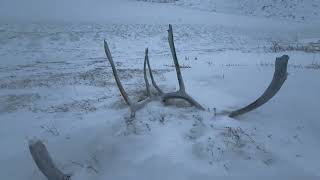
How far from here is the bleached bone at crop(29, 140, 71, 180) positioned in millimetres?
4297

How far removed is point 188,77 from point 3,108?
391cm

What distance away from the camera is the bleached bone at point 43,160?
430 centimetres

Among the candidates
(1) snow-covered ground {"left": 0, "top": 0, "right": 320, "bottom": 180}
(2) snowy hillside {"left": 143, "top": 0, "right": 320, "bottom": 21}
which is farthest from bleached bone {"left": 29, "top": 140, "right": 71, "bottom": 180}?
(2) snowy hillside {"left": 143, "top": 0, "right": 320, "bottom": 21}

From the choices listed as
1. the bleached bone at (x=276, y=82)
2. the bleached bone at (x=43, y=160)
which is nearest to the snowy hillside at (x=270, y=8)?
the bleached bone at (x=276, y=82)

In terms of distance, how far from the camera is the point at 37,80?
1038 centimetres

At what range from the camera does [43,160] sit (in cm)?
441

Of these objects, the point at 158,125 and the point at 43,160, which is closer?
the point at 43,160

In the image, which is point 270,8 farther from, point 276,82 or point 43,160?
point 43,160

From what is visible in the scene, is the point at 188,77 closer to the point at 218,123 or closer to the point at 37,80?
the point at 218,123

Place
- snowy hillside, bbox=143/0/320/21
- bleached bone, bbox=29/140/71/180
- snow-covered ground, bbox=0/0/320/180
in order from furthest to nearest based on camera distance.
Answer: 1. snowy hillside, bbox=143/0/320/21
2. snow-covered ground, bbox=0/0/320/180
3. bleached bone, bbox=29/140/71/180

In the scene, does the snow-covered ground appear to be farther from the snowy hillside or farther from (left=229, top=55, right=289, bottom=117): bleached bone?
the snowy hillside

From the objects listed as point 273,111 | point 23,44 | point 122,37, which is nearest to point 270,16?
point 122,37

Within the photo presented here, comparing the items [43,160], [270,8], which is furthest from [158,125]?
[270,8]

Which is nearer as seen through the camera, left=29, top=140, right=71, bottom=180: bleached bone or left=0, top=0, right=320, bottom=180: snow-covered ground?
left=29, top=140, right=71, bottom=180: bleached bone
